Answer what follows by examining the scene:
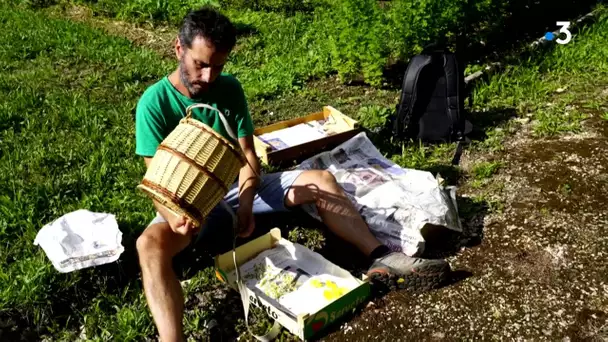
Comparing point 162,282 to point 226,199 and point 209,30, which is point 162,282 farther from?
point 209,30

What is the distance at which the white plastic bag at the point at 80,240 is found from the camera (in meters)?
3.29

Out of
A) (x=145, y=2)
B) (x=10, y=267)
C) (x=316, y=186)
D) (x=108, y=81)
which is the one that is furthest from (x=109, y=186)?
(x=145, y=2)

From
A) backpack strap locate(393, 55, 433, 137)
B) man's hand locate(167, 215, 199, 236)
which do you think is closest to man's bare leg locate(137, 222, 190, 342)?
man's hand locate(167, 215, 199, 236)

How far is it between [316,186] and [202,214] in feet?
3.33

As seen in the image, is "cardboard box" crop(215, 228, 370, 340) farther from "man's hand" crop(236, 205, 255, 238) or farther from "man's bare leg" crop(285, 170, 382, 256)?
"man's bare leg" crop(285, 170, 382, 256)

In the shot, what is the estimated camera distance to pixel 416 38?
5.83 m

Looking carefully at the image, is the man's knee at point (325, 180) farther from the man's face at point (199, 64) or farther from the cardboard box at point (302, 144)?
the cardboard box at point (302, 144)

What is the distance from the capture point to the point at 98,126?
16.8 feet

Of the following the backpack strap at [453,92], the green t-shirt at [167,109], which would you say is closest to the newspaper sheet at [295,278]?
the green t-shirt at [167,109]

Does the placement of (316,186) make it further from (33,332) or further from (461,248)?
(33,332)

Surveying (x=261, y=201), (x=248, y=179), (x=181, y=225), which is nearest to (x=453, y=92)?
(x=261, y=201)

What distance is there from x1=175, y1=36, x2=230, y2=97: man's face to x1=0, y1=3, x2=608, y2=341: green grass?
1104 millimetres

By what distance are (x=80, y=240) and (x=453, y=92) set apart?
2961 millimetres

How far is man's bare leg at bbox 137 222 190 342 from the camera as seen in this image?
2803 millimetres
